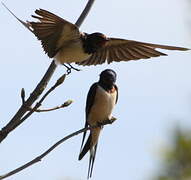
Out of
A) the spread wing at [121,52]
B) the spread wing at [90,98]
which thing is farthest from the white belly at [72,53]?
the spread wing at [90,98]

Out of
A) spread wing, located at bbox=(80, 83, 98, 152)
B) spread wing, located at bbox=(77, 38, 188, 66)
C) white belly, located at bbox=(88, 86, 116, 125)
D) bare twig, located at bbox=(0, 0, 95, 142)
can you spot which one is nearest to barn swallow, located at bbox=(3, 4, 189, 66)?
spread wing, located at bbox=(77, 38, 188, 66)

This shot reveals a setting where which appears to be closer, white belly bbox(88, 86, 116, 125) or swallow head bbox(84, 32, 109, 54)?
swallow head bbox(84, 32, 109, 54)

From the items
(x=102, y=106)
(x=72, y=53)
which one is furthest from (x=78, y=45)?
(x=102, y=106)

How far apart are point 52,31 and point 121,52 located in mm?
620

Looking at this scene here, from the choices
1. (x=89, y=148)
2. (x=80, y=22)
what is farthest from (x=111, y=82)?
(x=80, y=22)

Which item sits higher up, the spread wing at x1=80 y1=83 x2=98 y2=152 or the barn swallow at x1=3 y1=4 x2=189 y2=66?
the barn swallow at x1=3 y1=4 x2=189 y2=66

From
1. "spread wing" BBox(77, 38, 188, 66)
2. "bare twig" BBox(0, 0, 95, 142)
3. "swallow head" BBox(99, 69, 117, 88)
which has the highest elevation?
"spread wing" BBox(77, 38, 188, 66)

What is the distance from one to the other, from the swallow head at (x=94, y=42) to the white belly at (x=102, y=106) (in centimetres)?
109

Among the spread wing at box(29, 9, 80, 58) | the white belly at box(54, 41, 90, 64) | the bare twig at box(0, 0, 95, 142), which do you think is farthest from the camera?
the white belly at box(54, 41, 90, 64)

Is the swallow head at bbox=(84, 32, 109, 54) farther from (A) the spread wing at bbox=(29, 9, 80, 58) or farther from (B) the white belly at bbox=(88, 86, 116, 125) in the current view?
(B) the white belly at bbox=(88, 86, 116, 125)

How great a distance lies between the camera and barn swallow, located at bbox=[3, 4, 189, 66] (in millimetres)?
3323

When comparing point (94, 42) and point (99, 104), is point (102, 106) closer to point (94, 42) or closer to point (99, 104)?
point (99, 104)

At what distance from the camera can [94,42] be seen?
3684 mm

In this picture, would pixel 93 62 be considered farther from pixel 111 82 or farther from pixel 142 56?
pixel 111 82
